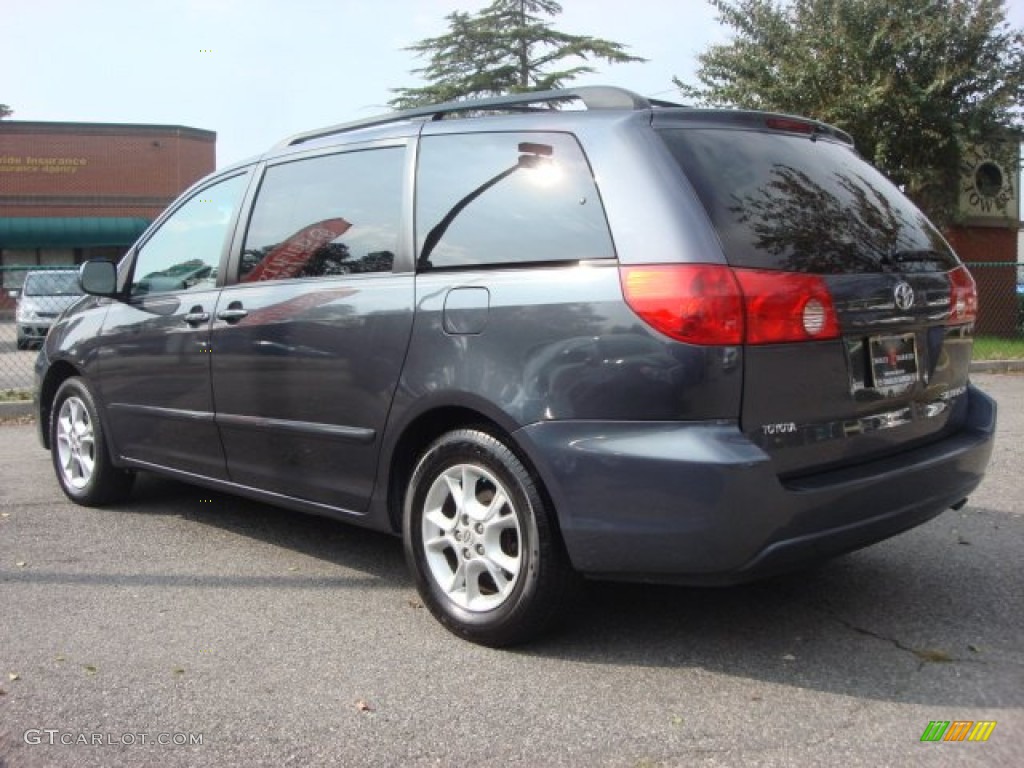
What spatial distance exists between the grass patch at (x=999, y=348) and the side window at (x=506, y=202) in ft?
38.2

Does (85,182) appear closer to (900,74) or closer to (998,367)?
(900,74)

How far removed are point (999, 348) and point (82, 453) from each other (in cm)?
1336

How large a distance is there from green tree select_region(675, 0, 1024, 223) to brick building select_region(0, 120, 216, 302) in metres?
29.8

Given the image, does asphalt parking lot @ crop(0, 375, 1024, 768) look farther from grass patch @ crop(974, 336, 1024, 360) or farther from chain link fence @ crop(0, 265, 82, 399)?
chain link fence @ crop(0, 265, 82, 399)

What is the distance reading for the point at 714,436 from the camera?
9.41 feet

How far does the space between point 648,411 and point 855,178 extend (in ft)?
4.40

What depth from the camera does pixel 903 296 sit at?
3248 mm

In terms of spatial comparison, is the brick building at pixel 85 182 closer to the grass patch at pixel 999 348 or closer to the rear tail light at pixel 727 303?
the grass patch at pixel 999 348

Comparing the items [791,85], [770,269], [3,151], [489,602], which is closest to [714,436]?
[770,269]

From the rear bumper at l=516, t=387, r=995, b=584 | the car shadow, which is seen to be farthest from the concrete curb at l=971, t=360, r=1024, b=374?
the rear bumper at l=516, t=387, r=995, b=584

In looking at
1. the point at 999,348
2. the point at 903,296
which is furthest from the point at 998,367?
the point at 903,296

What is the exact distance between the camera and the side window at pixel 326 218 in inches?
152

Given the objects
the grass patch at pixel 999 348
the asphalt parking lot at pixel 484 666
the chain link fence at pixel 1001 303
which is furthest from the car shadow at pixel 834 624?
the chain link fence at pixel 1001 303

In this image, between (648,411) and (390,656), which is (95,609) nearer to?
(390,656)
